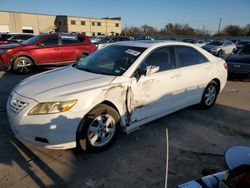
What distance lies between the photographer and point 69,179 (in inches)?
113

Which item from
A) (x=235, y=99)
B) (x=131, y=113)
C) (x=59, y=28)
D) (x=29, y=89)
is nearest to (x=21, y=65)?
(x=29, y=89)

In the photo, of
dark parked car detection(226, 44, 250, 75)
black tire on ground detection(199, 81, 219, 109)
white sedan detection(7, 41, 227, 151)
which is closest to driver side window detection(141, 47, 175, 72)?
white sedan detection(7, 41, 227, 151)

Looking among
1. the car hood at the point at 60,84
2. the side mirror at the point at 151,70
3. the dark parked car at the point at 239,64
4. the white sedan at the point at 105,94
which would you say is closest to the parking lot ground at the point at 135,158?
the white sedan at the point at 105,94

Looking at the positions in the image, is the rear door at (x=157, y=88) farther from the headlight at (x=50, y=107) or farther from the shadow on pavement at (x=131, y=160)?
the headlight at (x=50, y=107)

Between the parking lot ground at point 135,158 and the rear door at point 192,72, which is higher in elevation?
the rear door at point 192,72

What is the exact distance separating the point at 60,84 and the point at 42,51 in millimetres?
6719

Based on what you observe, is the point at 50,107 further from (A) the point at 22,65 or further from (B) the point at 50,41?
(B) the point at 50,41

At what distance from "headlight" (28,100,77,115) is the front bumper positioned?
1.9 inches

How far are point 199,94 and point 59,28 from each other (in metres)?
70.1

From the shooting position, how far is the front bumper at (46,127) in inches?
115

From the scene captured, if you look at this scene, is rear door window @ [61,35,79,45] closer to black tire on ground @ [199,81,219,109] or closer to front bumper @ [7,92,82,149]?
black tire on ground @ [199,81,219,109]

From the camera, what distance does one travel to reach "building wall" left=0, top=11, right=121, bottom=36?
57719 millimetres

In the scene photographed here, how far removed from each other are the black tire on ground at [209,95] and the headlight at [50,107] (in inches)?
130

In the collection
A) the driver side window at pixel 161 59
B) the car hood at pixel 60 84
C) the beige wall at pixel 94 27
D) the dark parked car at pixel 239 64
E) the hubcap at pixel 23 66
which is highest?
the beige wall at pixel 94 27
